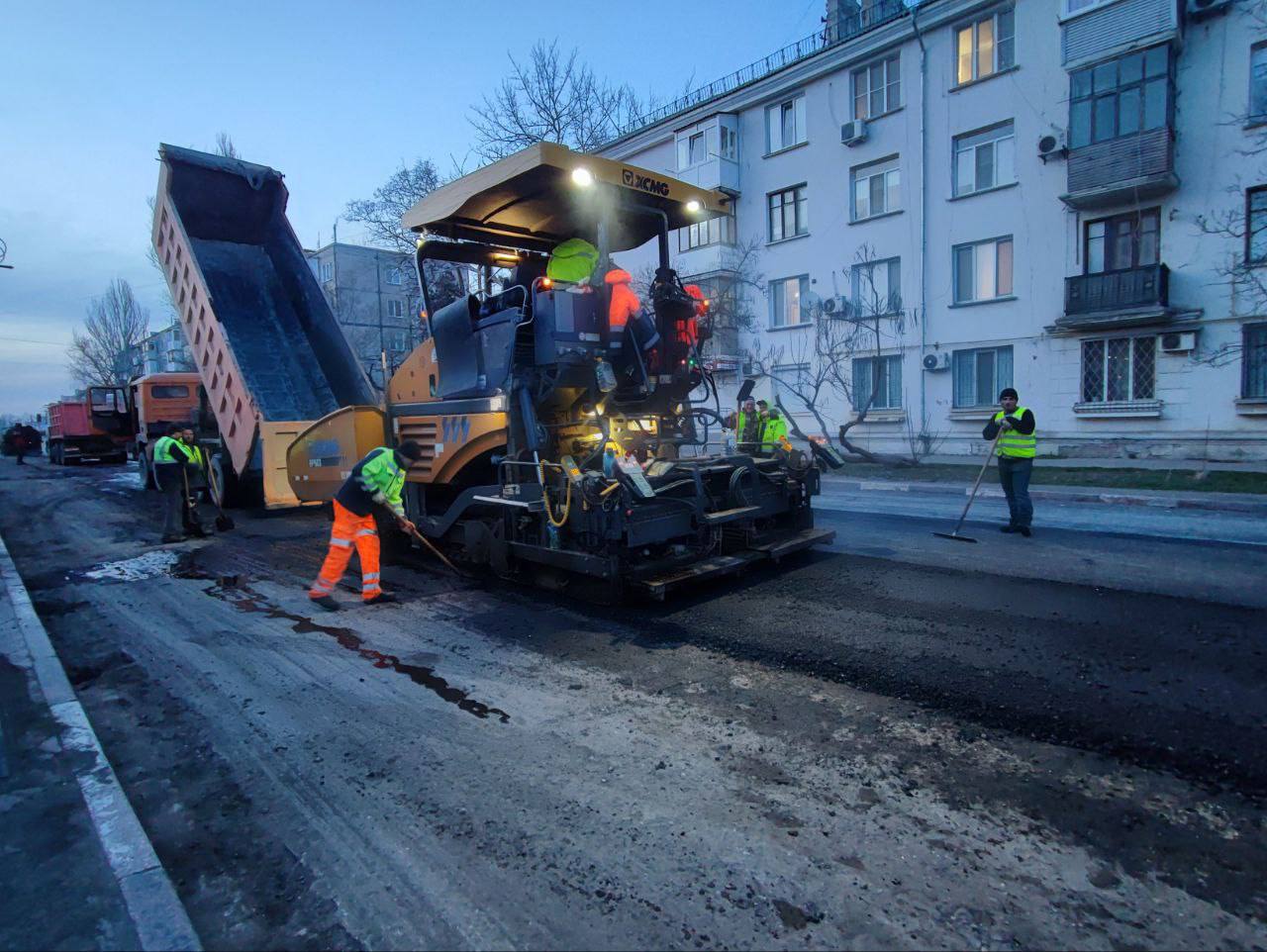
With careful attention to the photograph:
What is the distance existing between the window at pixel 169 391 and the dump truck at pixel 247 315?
4787mm

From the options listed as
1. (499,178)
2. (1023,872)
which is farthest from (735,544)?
(1023,872)

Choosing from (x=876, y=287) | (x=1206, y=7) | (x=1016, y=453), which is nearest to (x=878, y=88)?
(x=876, y=287)

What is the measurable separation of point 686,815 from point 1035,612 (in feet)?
11.2

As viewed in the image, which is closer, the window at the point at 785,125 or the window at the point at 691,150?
the window at the point at 785,125

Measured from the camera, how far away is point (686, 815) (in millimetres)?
2721

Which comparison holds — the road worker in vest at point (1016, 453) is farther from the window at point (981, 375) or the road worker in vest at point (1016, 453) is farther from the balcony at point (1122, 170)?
the window at point (981, 375)

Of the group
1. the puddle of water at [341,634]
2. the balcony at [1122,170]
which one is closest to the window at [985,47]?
the balcony at [1122,170]

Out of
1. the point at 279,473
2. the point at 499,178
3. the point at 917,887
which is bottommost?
the point at 917,887

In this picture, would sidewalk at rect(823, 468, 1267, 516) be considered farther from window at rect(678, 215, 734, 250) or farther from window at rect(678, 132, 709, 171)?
window at rect(678, 132, 709, 171)

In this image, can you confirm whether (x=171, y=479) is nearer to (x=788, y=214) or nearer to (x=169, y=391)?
(x=169, y=391)

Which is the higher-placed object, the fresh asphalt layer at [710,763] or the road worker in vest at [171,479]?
the road worker in vest at [171,479]

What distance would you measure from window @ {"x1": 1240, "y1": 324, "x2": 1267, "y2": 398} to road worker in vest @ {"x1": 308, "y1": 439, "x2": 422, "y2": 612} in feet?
58.6

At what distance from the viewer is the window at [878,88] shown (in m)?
20.8

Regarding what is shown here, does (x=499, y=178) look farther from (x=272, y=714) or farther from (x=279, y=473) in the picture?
(x=279, y=473)
